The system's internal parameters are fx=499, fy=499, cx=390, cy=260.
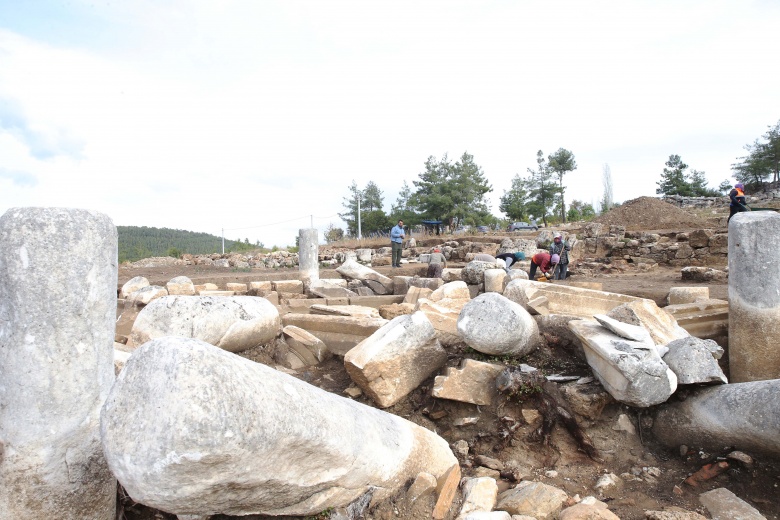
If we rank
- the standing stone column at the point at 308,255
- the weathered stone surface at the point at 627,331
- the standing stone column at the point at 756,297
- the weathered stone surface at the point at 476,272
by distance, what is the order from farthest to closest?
the standing stone column at the point at 308,255 → the weathered stone surface at the point at 476,272 → the standing stone column at the point at 756,297 → the weathered stone surface at the point at 627,331

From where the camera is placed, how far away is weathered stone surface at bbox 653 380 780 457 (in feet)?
10.6

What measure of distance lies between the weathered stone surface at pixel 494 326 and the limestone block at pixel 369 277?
5935 mm

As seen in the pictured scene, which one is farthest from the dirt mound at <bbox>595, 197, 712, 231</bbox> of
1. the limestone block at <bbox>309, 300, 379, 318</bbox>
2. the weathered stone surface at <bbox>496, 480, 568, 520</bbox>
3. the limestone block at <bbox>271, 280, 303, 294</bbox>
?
the weathered stone surface at <bbox>496, 480, 568, 520</bbox>

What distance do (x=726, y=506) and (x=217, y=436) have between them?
3.02m

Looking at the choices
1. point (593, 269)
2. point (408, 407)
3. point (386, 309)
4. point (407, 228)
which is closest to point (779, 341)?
point (408, 407)

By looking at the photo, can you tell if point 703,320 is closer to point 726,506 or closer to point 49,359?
point 726,506

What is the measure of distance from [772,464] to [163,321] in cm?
465

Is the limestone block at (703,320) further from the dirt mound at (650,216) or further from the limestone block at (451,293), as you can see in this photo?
the dirt mound at (650,216)

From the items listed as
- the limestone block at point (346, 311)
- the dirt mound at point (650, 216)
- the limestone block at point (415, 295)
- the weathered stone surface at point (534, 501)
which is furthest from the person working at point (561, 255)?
the dirt mound at point (650, 216)

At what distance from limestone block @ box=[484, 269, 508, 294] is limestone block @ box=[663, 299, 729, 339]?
2699 mm

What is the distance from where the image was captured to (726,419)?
11.3ft

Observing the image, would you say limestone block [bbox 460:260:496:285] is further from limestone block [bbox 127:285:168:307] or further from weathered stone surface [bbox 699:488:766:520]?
weathered stone surface [bbox 699:488:766:520]

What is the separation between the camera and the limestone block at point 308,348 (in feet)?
16.4

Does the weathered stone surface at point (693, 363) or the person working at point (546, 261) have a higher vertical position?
the person working at point (546, 261)
